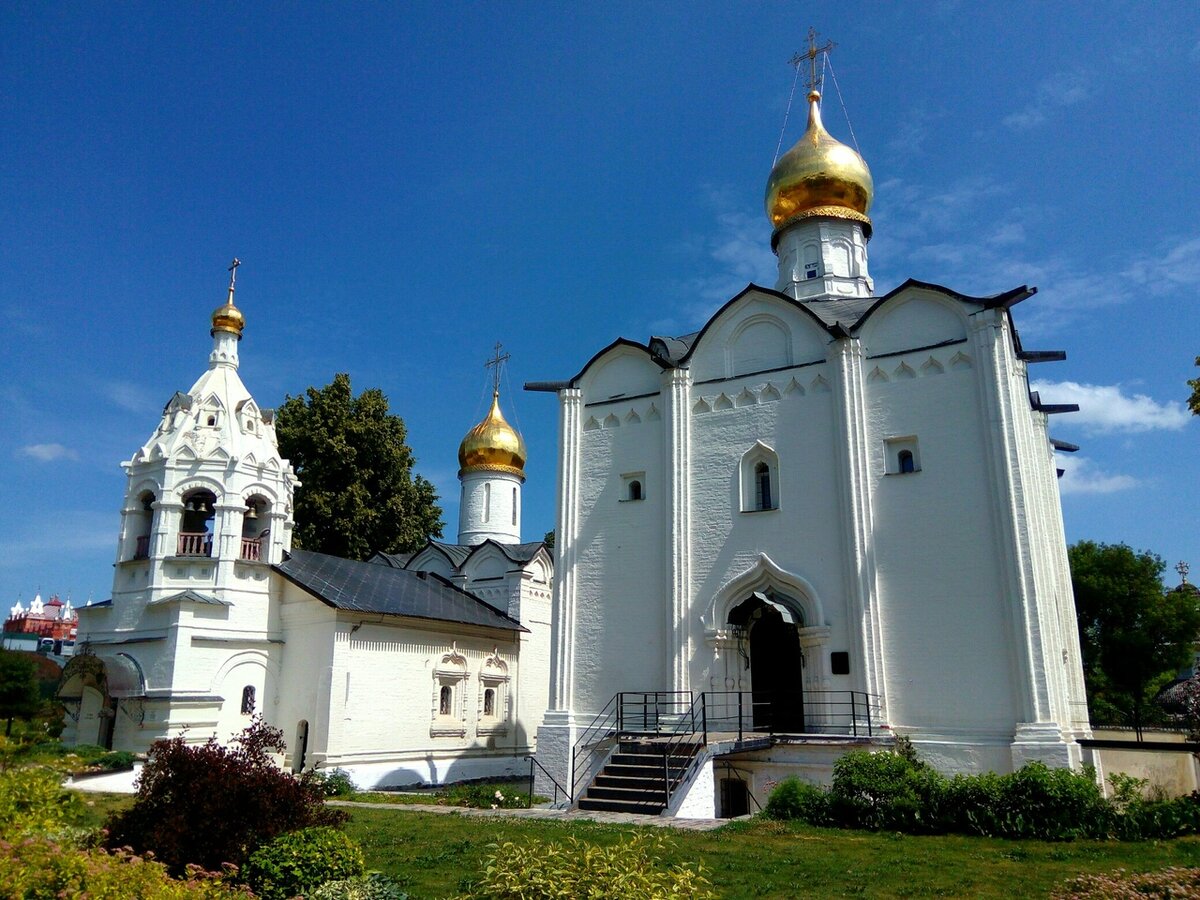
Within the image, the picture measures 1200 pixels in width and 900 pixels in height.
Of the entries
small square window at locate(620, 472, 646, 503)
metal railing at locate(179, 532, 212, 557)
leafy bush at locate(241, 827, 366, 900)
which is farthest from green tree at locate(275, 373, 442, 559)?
leafy bush at locate(241, 827, 366, 900)

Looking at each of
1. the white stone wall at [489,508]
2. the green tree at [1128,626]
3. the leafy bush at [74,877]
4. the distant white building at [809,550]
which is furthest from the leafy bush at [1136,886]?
the green tree at [1128,626]

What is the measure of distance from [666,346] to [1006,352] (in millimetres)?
6646

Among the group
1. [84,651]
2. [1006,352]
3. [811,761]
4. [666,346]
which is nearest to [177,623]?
[84,651]

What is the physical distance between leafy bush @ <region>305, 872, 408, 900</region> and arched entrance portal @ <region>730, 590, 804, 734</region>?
9.72m

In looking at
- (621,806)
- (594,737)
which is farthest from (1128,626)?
(621,806)

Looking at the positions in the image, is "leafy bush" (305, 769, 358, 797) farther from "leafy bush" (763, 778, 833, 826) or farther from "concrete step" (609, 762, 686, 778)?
"leafy bush" (763, 778, 833, 826)

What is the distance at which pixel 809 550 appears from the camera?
15.7m

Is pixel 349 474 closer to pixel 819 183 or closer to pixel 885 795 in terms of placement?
pixel 819 183

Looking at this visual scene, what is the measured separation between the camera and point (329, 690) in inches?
731

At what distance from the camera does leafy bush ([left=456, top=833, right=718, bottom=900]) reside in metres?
5.08

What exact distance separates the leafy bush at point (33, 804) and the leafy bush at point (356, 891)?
204 centimetres

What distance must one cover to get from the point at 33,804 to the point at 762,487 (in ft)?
41.6

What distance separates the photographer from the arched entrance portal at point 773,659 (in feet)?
51.0

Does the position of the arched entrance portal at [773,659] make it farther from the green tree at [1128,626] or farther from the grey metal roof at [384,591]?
the green tree at [1128,626]
